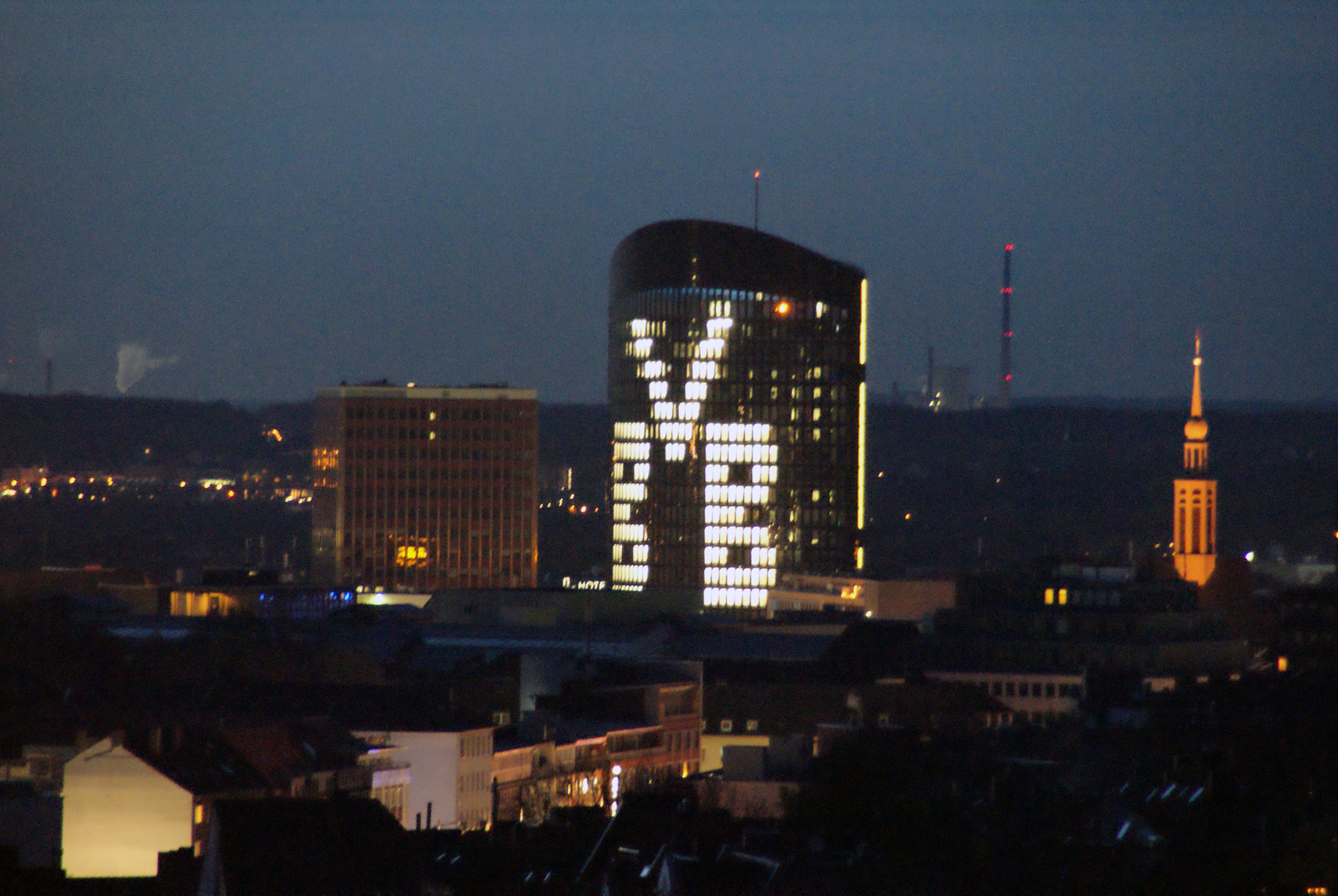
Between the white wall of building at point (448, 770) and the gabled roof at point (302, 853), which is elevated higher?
the gabled roof at point (302, 853)

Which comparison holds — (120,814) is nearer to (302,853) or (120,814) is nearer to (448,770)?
(302,853)

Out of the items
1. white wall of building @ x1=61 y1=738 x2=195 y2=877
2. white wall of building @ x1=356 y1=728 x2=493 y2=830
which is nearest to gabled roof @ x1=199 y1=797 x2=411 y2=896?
white wall of building @ x1=61 y1=738 x2=195 y2=877

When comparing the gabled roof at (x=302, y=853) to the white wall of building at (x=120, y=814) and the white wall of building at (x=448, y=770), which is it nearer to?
the white wall of building at (x=120, y=814)

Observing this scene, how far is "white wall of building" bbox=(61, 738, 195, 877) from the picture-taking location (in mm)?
71188

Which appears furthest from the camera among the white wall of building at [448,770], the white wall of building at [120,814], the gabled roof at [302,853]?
the white wall of building at [448,770]

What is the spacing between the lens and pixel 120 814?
2859 inches

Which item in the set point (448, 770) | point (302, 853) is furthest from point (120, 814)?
point (448, 770)

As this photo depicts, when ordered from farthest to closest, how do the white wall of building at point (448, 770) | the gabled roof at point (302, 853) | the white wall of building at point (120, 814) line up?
the white wall of building at point (448, 770) → the white wall of building at point (120, 814) → the gabled roof at point (302, 853)

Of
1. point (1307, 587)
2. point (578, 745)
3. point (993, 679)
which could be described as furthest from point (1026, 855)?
point (1307, 587)

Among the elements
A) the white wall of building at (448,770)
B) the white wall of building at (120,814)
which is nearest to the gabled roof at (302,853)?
the white wall of building at (120,814)

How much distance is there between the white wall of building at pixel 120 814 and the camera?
234 ft

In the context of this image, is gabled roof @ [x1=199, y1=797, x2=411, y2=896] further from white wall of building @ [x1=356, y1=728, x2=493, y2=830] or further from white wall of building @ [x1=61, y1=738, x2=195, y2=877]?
white wall of building @ [x1=356, y1=728, x2=493, y2=830]

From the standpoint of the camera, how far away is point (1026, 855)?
194 ft

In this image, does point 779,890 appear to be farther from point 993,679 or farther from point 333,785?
point 993,679
